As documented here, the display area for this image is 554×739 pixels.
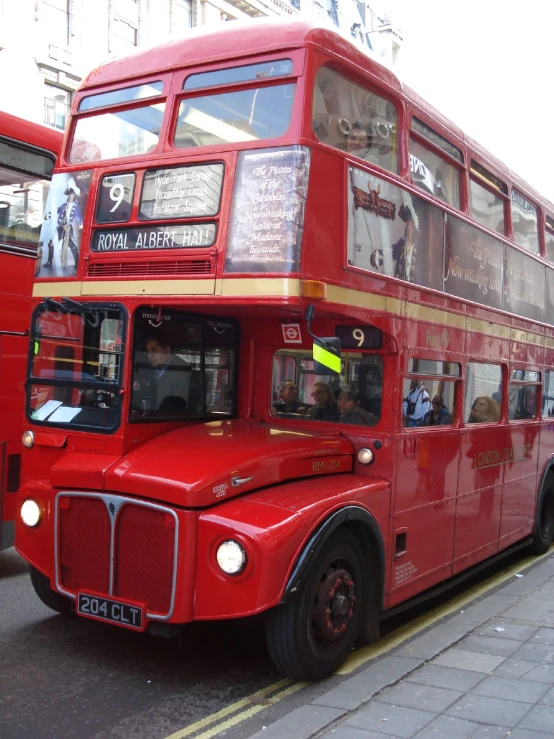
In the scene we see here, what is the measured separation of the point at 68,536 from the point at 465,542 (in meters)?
3.60

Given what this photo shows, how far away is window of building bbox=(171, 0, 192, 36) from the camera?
2670 cm

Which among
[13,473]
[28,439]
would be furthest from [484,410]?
[13,473]

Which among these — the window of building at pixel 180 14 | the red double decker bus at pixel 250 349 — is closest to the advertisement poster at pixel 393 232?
the red double decker bus at pixel 250 349

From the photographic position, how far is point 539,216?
9648mm

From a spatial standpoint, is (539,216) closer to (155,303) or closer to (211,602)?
(155,303)

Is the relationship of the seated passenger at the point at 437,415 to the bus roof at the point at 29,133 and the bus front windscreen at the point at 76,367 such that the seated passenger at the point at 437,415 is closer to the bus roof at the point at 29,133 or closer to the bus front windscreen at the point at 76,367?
the bus front windscreen at the point at 76,367

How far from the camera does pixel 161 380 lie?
5.80 m

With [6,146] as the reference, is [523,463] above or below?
below

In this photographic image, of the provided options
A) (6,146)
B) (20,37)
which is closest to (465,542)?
(6,146)

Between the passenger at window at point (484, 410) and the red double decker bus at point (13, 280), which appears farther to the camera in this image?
the red double decker bus at point (13, 280)

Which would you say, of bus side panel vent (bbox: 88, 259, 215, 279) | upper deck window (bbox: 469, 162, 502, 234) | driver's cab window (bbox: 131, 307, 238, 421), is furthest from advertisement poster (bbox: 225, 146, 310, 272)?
upper deck window (bbox: 469, 162, 502, 234)

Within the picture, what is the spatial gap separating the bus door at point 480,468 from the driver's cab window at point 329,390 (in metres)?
1.60

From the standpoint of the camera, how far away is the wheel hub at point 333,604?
5207 millimetres

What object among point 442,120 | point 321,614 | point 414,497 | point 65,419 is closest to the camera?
point 321,614
